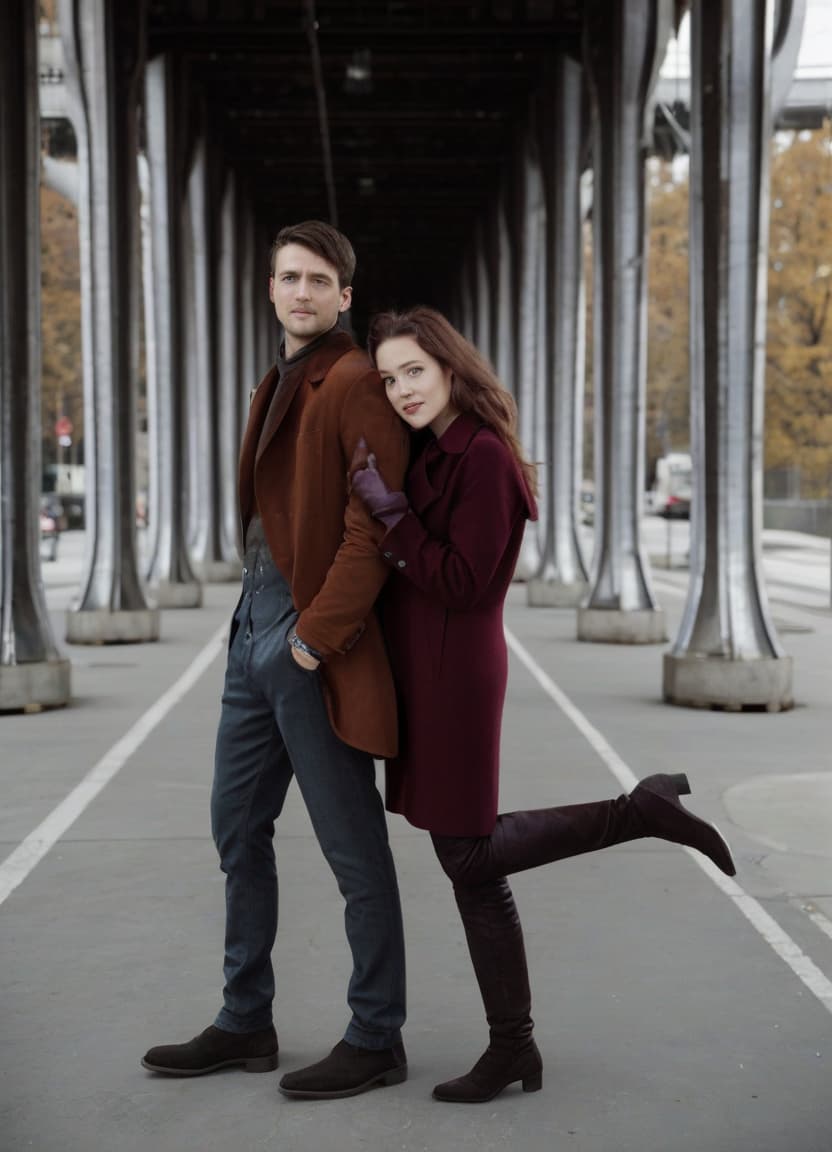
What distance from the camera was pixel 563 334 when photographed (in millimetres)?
26781

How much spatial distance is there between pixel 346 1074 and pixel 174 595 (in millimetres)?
20868

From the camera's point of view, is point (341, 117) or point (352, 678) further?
point (341, 117)

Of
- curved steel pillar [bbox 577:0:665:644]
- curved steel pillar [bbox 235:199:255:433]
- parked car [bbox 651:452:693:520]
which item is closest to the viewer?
A: curved steel pillar [bbox 577:0:665:644]

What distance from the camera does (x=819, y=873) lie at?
292 inches

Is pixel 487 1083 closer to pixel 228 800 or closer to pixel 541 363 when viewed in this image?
pixel 228 800

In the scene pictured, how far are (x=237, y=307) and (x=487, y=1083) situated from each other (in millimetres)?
35379

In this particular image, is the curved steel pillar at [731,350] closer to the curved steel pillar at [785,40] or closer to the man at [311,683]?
the curved steel pillar at [785,40]

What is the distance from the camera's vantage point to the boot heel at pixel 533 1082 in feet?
15.2

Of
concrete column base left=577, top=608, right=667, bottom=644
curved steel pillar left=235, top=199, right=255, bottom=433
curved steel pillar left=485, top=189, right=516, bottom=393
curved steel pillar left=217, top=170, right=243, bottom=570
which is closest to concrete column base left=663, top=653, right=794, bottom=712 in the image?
concrete column base left=577, top=608, right=667, bottom=644

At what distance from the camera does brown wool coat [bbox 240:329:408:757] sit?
4.44 m

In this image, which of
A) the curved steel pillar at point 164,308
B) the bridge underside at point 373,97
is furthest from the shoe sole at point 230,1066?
the curved steel pillar at point 164,308

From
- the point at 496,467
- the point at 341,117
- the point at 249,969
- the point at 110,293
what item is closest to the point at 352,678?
the point at 496,467

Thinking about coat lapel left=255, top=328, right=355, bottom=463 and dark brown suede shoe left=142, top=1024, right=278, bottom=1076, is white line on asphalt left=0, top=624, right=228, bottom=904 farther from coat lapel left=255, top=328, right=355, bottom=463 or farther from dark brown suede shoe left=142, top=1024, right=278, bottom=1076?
coat lapel left=255, top=328, right=355, bottom=463

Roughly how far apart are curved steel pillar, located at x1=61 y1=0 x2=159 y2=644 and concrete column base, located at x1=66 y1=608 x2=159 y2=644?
1 cm
